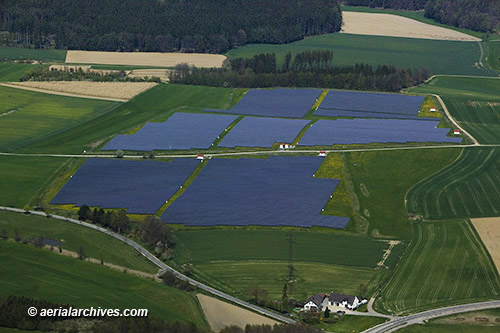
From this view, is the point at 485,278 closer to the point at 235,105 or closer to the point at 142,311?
the point at 142,311

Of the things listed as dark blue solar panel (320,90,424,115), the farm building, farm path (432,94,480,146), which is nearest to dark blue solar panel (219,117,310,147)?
dark blue solar panel (320,90,424,115)

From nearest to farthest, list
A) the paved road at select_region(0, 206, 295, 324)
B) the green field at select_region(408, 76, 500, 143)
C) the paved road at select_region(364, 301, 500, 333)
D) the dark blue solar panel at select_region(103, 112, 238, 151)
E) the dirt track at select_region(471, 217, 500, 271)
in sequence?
the paved road at select_region(364, 301, 500, 333) < the paved road at select_region(0, 206, 295, 324) < the dirt track at select_region(471, 217, 500, 271) < the dark blue solar panel at select_region(103, 112, 238, 151) < the green field at select_region(408, 76, 500, 143)

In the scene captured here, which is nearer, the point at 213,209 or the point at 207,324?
the point at 207,324

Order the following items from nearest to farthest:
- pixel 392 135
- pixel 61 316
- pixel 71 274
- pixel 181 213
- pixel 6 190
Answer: pixel 61 316 < pixel 71 274 < pixel 181 213 < pixel 6 190 < pixel 392 135

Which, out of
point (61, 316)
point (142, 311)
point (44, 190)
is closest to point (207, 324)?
point (142, 311)

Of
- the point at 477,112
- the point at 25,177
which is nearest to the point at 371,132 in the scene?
the point at 477,112

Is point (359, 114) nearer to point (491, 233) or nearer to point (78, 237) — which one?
point (491, 233)

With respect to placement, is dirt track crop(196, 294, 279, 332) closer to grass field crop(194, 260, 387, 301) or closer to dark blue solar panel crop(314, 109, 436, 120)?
grass field crop(194, 260, 387, 301)
